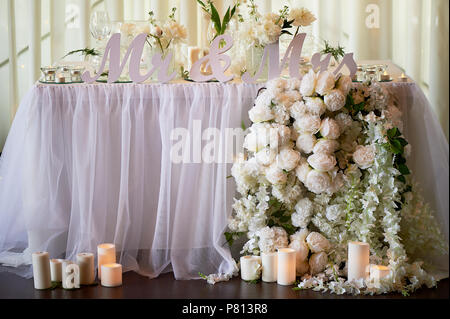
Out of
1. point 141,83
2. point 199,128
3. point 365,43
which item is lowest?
point 199,128

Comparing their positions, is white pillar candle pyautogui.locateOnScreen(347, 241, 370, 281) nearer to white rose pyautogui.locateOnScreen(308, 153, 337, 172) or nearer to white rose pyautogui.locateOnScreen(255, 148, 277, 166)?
white rose pyautogui.locateOnScreen(308, 153, 337, 172)

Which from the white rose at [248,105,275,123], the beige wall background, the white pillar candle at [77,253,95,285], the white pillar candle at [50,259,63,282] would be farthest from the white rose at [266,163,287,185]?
the beige wall background

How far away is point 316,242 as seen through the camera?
8.54 feet

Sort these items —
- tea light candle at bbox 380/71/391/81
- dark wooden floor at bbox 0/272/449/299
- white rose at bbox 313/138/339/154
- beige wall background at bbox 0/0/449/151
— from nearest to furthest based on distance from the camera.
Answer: dark wooden floor at bbox 0/272/449/299 → white rose at bbox 313/138/339/154 → tea light candle at bbox 380/71/391/81 → beige wall background at bbox 0/0/449/151

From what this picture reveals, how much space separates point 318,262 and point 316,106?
0.70m

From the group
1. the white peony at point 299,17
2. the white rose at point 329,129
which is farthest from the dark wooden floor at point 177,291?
the white peony at point 299,17

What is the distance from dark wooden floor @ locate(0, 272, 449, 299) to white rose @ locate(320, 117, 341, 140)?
67 centimetres

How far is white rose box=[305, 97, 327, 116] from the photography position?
256 cm

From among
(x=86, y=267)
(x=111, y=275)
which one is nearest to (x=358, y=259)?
(x=111, y=275)

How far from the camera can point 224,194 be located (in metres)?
2.69

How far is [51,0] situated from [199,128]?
2.25 meters
